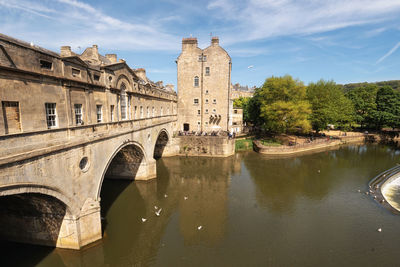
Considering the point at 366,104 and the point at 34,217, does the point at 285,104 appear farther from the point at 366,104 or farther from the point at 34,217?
the point at 34,217

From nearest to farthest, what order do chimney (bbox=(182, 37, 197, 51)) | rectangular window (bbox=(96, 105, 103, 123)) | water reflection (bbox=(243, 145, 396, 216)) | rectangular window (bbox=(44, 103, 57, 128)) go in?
rectangular window (bbox=(44, 103, 57, 128)), rectangular window (bbox=(96, 105, 103, 123)), water reflection (bbox=(243, 145, 396, 216)), chimney (bbox=(182, 37, 197, 51))

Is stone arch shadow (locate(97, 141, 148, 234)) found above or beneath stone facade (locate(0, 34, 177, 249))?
beneath

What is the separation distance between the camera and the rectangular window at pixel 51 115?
31.2 feet

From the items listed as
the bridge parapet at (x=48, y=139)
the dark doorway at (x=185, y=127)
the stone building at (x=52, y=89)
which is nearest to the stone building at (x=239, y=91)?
the dark doorway at (x=185, y=127)

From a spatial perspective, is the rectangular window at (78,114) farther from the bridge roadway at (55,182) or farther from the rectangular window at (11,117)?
the rectangular window at (11,117)

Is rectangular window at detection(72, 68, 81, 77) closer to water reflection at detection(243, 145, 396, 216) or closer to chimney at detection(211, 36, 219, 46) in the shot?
water reflection at detection(243, 145, 396, 216)

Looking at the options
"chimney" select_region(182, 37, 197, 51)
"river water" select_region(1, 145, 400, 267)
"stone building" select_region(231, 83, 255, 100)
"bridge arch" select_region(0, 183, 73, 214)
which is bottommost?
"river water" select_region(1, 145, 400, 267)

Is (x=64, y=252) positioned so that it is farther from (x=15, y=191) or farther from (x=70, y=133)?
(x=70, y=133)

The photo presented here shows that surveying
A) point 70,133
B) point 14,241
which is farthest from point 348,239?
point 14,241

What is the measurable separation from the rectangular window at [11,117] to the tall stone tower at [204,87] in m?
29.1

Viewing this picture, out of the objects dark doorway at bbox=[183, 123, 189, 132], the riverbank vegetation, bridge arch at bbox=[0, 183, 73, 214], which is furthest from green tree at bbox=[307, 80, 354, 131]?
bridge arch at bbox=[0, 183, 73, 214]

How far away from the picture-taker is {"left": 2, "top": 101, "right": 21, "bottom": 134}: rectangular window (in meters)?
7.67

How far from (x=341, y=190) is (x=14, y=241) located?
2610cm

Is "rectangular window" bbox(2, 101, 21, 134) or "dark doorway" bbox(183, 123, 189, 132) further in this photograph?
"dark doorway" bbox(183, 123, 189, 132)
